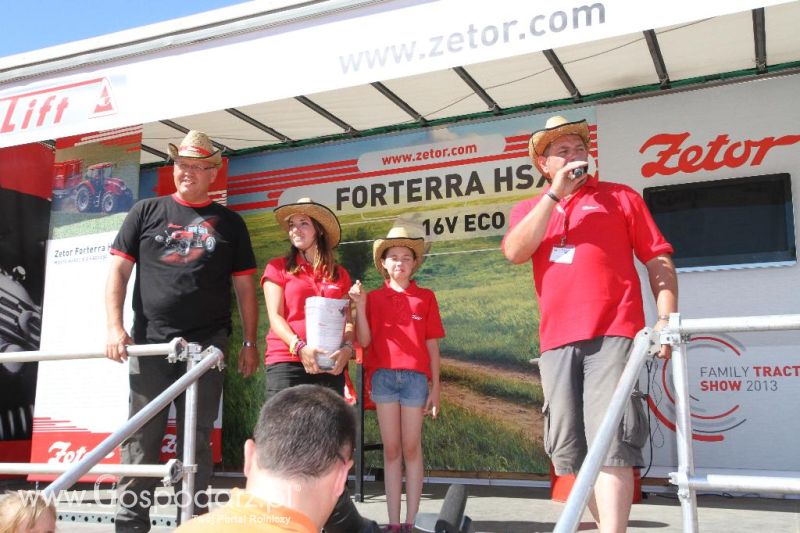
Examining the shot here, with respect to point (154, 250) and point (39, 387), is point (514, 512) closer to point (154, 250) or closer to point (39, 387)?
point (154, 250)

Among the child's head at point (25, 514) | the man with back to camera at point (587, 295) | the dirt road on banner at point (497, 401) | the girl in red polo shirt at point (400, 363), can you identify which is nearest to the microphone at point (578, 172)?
the man with back to camera at point (587, 295)

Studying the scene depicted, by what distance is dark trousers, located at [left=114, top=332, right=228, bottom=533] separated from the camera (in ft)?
10.2

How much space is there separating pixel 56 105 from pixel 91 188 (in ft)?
5.33

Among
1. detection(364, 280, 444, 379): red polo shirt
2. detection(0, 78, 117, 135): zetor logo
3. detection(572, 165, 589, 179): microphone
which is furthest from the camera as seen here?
detection(0, 78, 117, 135): zetor logo

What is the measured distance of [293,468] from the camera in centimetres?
120

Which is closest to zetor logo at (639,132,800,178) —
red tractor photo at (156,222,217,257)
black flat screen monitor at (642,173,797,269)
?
black flat screen monitor at (642,173,797,269)

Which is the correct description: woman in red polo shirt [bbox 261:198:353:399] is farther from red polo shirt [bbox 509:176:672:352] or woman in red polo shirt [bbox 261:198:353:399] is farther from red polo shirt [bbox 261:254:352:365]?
red polo shirt [bbox 509:176:672:352]

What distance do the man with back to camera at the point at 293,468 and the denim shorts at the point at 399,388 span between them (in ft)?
8.17

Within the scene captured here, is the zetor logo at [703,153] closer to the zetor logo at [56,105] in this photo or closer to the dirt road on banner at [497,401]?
the dirt road on banner at [497,401]

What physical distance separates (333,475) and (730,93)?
5554 millimetres

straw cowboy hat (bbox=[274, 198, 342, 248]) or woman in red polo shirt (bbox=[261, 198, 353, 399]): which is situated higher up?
straw cowboy hat (bbox=[274, 198, 342, 248])

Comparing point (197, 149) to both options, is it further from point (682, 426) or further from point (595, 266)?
point (682, 426)

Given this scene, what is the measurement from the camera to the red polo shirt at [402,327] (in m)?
3.85

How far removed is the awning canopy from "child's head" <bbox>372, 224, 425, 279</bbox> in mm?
893
